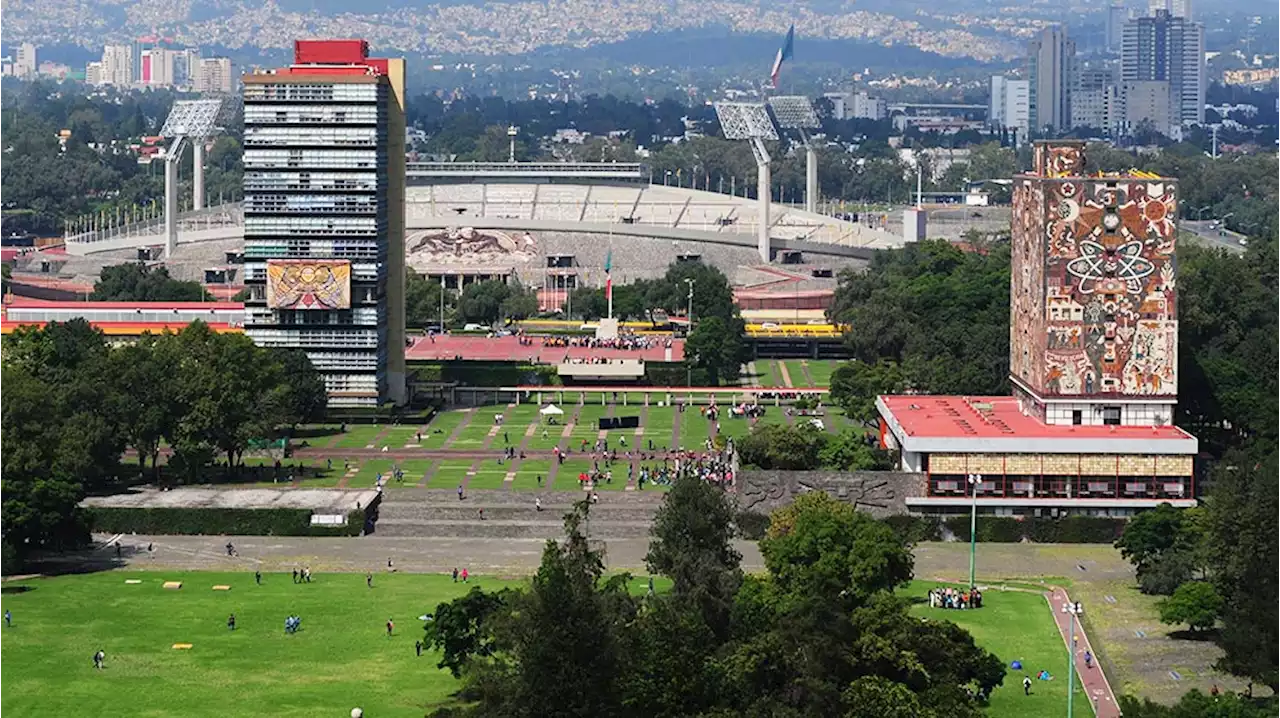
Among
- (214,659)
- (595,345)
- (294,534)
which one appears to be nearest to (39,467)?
(294,534)

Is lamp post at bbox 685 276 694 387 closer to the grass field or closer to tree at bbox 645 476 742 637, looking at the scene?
the grass field

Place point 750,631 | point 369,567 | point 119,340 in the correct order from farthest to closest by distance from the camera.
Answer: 1. point 119,340
2. point 369,567
3. point 750,631

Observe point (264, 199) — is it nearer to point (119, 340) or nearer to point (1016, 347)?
point (119, 340)

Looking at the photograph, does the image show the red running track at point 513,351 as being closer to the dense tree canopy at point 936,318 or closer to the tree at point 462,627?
the dense tree canopy at point 936,318

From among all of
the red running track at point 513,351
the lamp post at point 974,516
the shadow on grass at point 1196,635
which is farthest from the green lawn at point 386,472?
the shadow on grass at point 1196,635

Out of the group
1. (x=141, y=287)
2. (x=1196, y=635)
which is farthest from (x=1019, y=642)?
(x=141, y=287)

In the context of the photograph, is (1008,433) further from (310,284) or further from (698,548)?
(310,284)

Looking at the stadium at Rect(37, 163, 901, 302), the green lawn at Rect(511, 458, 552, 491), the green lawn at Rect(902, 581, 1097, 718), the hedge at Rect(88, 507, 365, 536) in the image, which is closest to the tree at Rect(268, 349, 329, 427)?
the green lawn at Rect(511, 458, 552, 491)
